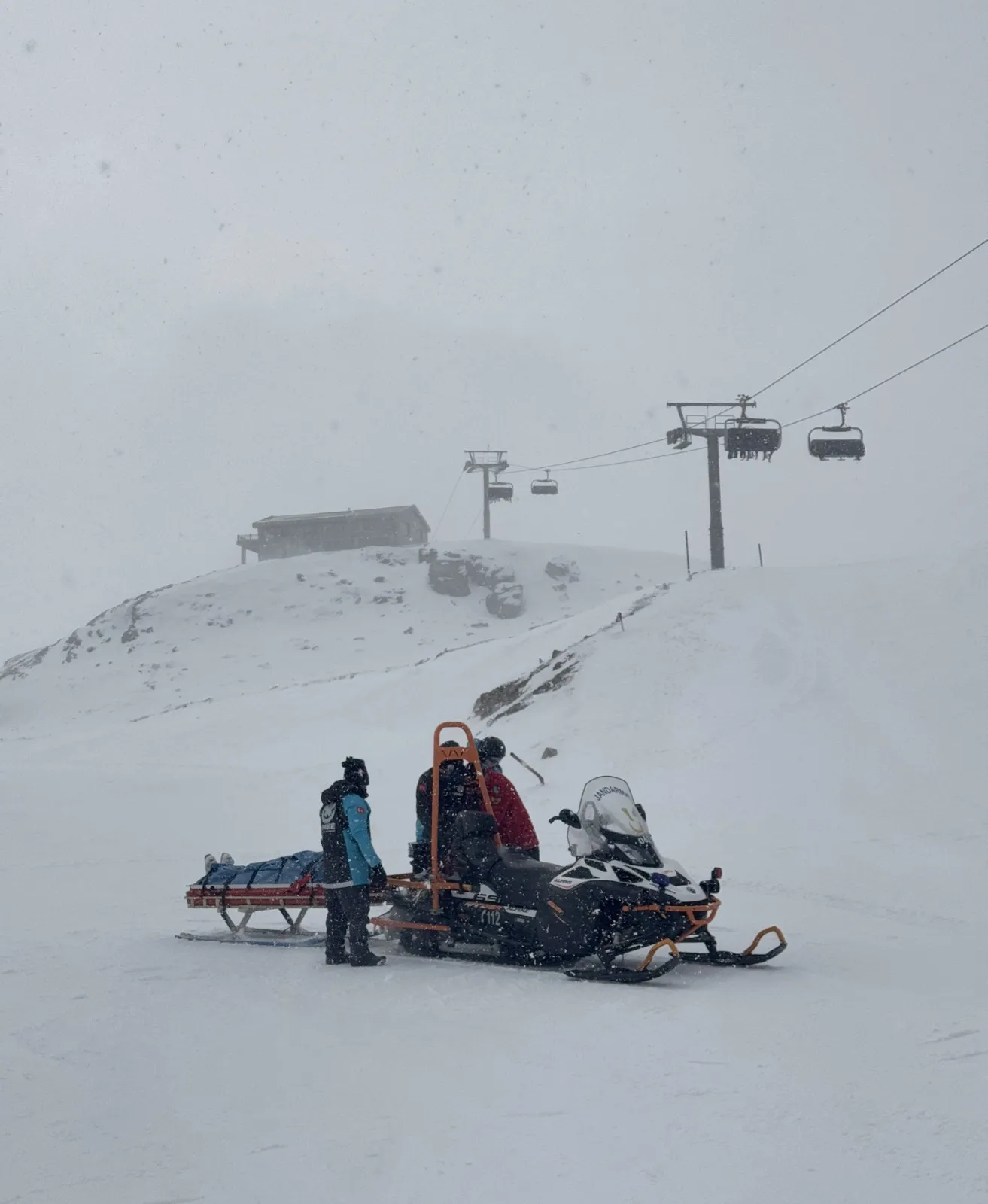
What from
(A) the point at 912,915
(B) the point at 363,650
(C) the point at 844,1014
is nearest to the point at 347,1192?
(C) the point at 844,1014

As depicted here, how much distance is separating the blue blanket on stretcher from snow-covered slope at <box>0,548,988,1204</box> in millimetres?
683

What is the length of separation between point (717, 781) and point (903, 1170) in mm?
11094

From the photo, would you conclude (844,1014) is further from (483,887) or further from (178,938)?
(178,938)

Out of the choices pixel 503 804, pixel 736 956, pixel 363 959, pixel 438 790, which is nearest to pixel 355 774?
pixel 438 790

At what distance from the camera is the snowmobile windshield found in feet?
24.2

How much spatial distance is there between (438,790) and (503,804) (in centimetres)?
61

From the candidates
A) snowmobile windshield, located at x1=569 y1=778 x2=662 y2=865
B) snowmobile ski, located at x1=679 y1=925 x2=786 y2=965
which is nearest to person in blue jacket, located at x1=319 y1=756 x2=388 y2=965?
snowmobile windshield, located at x1=569 y1=778 x2=662 y2=865

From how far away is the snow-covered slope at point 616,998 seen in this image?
4043 millimetres

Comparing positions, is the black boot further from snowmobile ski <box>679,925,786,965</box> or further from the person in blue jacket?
snowmobile ski <box>679,925,786,965</box>

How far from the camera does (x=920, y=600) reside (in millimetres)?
20281

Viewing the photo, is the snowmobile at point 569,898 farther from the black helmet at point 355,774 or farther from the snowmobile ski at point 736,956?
the black helmet at point 355,774

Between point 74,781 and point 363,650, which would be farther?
point 363,650

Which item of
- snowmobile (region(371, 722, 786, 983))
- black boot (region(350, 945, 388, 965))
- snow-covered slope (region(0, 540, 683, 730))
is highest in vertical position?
snow-covered slope (region(0, 540, 683, 730))

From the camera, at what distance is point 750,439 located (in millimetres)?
27609
